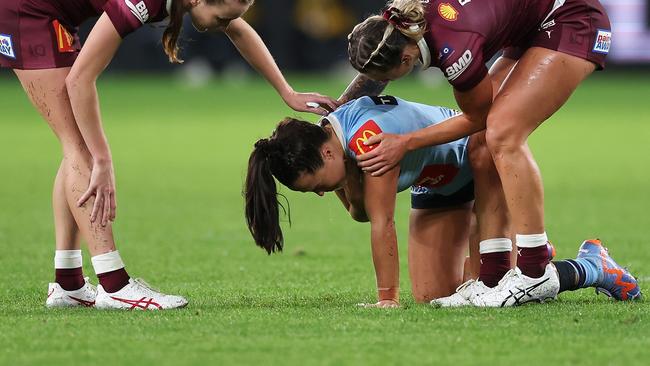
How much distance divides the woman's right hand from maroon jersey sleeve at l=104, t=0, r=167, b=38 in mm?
597

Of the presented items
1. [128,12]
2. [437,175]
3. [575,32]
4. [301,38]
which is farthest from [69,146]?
[301,38]

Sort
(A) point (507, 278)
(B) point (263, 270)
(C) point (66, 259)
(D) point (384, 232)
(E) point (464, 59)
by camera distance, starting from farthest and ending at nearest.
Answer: (B) point (263, 270), (C) point (66, 259), (A) point (507, 278), (D) point (384, 232), (E) point (464, 59)

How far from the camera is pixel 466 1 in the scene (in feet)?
17.8

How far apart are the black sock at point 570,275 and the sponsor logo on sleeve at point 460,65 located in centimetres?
111

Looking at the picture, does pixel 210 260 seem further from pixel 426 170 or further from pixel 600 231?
pixel 600 231

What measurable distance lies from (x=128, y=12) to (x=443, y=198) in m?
1.90

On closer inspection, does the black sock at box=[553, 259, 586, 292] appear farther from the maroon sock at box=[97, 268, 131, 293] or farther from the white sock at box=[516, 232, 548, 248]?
the maroon sock at box=[97, 268, 131, 293]

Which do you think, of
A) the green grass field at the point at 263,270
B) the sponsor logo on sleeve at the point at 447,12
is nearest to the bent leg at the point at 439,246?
the green grass field at the point at 263,270

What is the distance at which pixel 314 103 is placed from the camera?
6152mm

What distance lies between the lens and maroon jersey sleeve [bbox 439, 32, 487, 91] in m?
5.26

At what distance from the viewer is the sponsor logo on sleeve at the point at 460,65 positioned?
5.25 meters

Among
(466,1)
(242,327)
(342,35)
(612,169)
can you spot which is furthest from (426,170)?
(342,35)

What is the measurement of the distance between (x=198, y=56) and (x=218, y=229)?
618 inches

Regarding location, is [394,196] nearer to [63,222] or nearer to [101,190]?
[101,190]
